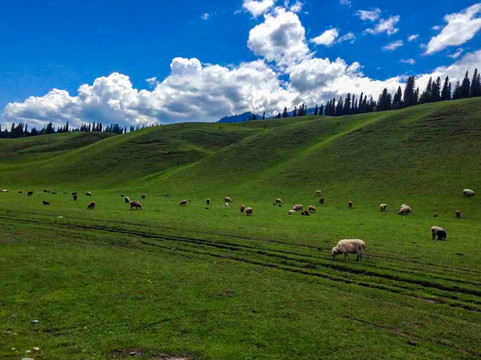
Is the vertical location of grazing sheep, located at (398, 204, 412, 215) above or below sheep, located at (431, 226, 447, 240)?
above

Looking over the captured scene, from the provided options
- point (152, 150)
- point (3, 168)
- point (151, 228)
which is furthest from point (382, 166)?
point (3, 168)

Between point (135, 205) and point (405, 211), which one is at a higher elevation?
point (405, 211)

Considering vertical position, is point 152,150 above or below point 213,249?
above

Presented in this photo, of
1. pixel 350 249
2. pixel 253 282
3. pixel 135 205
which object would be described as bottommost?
pixel 253 282

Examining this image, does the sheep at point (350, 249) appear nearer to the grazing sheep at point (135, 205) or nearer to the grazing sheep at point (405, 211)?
the grazing sheep at point (405, 211)

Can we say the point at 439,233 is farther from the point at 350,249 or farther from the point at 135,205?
the point at 135,205

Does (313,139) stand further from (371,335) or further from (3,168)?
(3,168)

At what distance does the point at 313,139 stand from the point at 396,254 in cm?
8882

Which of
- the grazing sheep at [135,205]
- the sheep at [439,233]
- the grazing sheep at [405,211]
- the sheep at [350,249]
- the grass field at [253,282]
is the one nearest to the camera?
the grass field at [253,282]

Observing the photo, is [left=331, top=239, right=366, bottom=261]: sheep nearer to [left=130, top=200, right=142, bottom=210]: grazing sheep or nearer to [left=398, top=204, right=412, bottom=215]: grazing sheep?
[left=398, top=204, right=412, bottom=215]: grazing sheep

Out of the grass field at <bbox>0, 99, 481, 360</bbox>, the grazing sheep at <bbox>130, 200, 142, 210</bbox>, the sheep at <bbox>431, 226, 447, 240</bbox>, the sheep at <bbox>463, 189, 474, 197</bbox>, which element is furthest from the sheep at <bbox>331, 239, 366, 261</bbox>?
the sheep at <bbox>463, 189, 474, 197</bbox>

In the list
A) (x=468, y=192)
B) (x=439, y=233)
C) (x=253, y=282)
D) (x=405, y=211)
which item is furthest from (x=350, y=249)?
(x=468, y=192)

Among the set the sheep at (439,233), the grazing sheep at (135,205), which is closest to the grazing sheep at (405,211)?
the sheep at (439,233)

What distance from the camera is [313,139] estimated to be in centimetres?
11006
